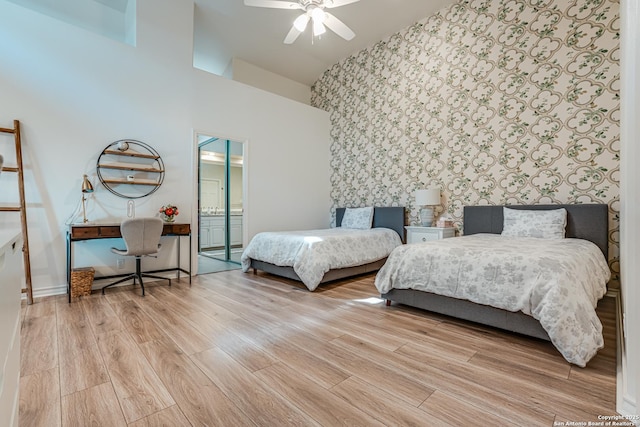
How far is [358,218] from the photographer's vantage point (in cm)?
507

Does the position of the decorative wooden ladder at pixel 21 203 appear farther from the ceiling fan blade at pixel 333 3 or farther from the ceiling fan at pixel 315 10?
A: the ceiling fan blade at pixel 333 3

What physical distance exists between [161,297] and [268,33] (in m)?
4.26

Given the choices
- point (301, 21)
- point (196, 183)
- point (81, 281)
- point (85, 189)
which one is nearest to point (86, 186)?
point (85, 189)

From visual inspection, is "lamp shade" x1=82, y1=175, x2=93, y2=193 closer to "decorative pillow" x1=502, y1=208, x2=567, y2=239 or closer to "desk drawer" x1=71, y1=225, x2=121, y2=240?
"desk drawer" x1=71, y1=225, x2=121, y2=240

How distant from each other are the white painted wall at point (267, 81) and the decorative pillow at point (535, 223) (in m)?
4.80

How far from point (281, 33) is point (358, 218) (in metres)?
3.32

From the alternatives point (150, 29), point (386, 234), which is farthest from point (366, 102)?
point (150, 29)

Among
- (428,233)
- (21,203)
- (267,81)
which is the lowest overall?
(428,233)

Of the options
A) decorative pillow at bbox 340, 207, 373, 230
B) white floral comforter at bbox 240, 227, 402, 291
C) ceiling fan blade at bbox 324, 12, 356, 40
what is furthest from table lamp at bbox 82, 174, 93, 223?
decorative pillow at bbox 340, 207, 373, 230

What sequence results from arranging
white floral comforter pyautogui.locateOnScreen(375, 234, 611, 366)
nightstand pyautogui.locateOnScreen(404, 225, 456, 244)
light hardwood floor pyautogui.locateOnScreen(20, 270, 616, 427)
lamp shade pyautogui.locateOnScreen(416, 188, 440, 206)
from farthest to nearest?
1. lamp shade pyautogui.locateOnScreen(416, 188, 440, 206)
2. nightstand pyautogui.locateOnScreen(404, 225, 456, 244)
3. white floral comforter pyautogui.locateOnScreen(375, 234, 611, 366)
4. light hardwood floor pyautogui.locateOnScreen(20, 270, 616, 427)

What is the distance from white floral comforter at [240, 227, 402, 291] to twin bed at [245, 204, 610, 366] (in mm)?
825

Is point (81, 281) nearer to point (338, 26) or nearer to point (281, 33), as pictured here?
point (338, 26)

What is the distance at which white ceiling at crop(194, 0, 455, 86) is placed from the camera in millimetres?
4258

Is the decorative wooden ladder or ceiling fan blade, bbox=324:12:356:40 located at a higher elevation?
ceiling fan blade, bbox=324:12:356:40
